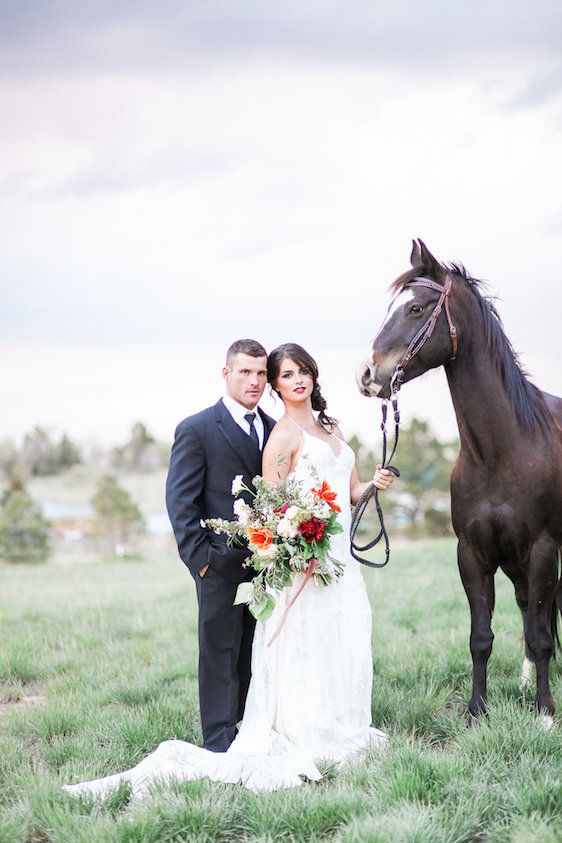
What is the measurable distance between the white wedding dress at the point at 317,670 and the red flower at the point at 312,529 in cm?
27

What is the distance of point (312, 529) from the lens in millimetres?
3955

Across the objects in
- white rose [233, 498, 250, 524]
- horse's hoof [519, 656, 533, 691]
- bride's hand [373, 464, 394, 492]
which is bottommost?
horse's hoof [519, 656, 533, 691]

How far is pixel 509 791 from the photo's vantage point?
329cm

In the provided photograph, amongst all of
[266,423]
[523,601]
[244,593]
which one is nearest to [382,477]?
[266,423]

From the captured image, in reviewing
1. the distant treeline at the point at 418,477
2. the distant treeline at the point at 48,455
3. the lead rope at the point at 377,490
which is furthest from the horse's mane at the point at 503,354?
the distant treeline at the point at 48,455

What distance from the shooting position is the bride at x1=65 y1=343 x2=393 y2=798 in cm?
419

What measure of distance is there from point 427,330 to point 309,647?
6.23 feet

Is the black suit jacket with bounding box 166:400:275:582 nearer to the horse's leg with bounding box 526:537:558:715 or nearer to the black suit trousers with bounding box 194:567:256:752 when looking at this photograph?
the black suit trousers with bounding box 194:567:256:752

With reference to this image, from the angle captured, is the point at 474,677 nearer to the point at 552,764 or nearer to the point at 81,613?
the point at 552,764

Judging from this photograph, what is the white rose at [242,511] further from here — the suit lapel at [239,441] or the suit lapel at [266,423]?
the suit lapel at [266,423]

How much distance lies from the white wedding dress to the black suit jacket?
0.35m

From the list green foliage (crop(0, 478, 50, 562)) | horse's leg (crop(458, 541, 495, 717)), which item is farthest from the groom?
green foliage (crop(0, 478, 50, 562))

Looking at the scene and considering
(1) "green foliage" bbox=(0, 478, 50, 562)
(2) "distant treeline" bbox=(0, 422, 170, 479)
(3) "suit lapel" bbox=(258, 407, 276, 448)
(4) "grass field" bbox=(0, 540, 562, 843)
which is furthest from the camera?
(2) "distant treeline" bbox=(0, 422, 170, 479)

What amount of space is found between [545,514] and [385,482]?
3.19ft
